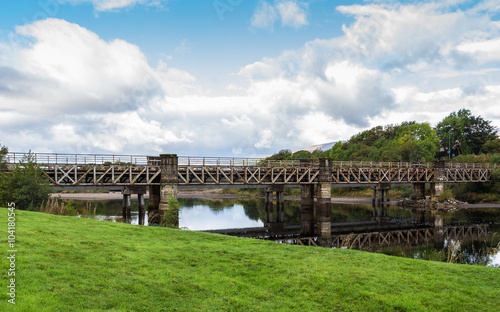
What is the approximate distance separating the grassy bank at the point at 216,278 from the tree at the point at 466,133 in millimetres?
111384

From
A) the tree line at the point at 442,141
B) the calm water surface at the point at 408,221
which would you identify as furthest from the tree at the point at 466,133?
the calm water surface at the point at 408,221

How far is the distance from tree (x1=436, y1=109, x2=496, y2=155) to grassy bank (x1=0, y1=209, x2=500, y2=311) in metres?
111

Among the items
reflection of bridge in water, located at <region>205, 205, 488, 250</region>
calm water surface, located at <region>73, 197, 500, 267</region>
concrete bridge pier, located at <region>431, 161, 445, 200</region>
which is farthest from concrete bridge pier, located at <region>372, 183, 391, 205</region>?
reflection of bridge in water, located at <region>205, 205, 488, 250</region>

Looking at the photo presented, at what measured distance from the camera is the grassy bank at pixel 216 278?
9328 mm

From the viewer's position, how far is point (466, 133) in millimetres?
115000

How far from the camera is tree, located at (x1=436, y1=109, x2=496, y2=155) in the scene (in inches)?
4439

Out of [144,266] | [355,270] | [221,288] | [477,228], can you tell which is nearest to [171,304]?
[221,288]

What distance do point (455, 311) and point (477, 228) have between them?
1370 inches

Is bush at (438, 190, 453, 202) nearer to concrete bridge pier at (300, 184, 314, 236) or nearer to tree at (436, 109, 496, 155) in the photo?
concrete bridge pier at (300, 184, 314, 236)

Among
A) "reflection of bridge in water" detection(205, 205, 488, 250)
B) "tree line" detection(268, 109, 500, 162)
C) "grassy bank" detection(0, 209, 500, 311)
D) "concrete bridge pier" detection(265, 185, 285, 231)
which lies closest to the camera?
"grassy bank" detection(0, 209, 500, 311)

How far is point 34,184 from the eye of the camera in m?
26.9

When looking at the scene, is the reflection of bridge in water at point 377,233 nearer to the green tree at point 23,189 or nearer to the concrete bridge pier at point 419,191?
the green tree at point 23,189

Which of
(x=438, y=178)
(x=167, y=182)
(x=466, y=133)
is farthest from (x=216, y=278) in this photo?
(x=466, y=133)

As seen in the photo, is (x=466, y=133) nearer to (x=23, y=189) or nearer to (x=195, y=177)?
(x=195, y=177)
